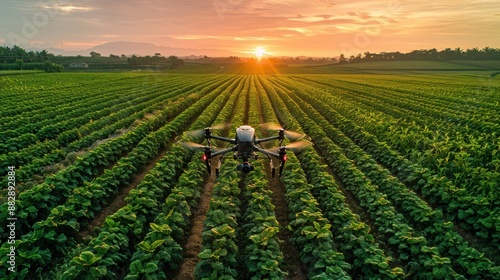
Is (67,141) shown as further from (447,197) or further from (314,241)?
(447,197)

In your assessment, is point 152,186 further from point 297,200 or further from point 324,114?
point 324,114

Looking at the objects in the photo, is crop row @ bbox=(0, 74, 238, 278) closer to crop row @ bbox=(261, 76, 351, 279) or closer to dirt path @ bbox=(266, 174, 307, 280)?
dirt path @ bbox=(266, 174, 307, 280)

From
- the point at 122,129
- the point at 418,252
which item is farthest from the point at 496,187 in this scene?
the point at 122,129

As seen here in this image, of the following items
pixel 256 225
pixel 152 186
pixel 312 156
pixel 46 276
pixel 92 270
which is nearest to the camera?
pixel 92 270

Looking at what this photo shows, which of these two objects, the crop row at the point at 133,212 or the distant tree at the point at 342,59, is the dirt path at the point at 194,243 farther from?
the distant tree at the point at 342,59

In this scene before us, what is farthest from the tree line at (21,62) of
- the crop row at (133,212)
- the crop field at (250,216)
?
the crop row at (133,212)

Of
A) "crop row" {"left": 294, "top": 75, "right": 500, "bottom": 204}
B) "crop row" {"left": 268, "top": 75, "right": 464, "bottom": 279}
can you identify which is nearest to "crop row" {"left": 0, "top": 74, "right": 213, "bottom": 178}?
"crop row" {"left": 268, "top": 75, "right": 464, "bottom": 279}

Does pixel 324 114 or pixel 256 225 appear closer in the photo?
pixel 256 225

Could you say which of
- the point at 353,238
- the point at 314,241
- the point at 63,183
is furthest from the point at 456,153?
the point at 63,183
